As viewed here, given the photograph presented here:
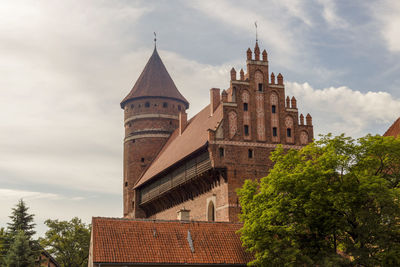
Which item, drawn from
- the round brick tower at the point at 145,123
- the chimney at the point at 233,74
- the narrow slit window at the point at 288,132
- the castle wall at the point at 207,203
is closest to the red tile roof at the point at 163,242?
the castle wall at the point at 207,203

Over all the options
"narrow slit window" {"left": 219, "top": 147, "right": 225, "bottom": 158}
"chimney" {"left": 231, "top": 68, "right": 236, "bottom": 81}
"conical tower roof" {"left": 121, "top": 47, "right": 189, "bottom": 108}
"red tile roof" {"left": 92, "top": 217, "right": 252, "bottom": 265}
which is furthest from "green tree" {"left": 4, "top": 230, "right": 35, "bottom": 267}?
"conical tower roof" {"left": 121, "top": 47, "right": 189, "bottom": 108}

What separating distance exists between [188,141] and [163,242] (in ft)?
55.2

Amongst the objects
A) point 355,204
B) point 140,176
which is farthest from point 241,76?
point 140,176

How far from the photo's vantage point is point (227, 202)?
3388 centimetres

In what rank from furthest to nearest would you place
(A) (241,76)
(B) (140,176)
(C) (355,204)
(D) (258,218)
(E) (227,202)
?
1. (B) (140,176)
2. (A) (241,76)
3. (E) (227,202)
4. (D) (258,218)
5. (C) (355,204)

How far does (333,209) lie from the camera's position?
23.1 meters

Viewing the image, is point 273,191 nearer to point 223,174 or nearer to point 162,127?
point 223,174

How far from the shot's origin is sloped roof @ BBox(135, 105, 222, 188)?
125 feet

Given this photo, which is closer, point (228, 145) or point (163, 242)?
point (163, 242)

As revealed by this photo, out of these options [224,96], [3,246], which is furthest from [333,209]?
[3,246]

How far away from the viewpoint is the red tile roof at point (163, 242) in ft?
80.8

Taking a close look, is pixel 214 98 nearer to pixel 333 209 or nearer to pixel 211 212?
pixel 211 212

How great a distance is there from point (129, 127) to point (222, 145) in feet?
74.4

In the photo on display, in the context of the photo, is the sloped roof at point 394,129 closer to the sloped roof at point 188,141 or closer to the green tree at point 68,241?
the sloped roof at point 188,141
